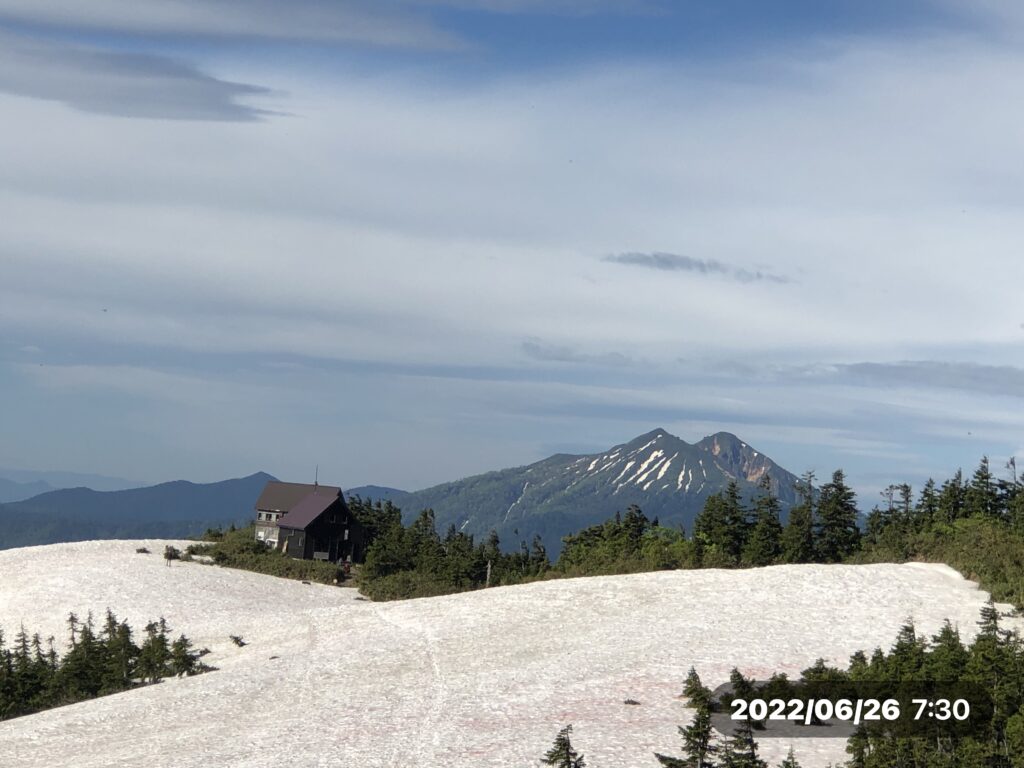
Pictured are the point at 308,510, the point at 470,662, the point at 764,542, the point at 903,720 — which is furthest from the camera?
the point at 308,510

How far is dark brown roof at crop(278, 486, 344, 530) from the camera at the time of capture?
90.0 metres

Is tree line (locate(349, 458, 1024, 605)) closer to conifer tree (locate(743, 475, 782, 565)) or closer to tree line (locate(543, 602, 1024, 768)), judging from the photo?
conifer tree (locate(743, 475, 782, 565))

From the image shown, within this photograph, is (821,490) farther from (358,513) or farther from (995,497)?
(358,513)

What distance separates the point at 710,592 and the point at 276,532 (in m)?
48.9

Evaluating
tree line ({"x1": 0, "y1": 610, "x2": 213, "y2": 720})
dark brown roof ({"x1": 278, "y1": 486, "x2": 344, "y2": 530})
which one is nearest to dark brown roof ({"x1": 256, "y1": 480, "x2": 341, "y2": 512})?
dark brown roof ({"x1": 278, "y1": 486, "x2": 344, "y2": 530})

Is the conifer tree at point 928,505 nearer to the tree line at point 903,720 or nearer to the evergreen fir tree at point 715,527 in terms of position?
the evergreen fir tree at point 715,527

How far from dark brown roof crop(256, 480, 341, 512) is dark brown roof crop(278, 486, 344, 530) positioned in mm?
512

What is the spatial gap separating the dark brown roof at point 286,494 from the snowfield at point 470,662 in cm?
2668

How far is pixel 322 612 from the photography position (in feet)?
193

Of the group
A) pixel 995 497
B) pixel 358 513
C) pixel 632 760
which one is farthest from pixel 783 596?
pixel 358 513

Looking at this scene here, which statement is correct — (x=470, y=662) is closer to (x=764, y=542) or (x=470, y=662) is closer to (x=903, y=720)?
(x=903, y=720)

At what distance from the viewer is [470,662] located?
42438 millimetres

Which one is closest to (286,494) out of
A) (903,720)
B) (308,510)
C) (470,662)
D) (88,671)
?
(308,510)

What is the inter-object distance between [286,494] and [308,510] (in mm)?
5251
